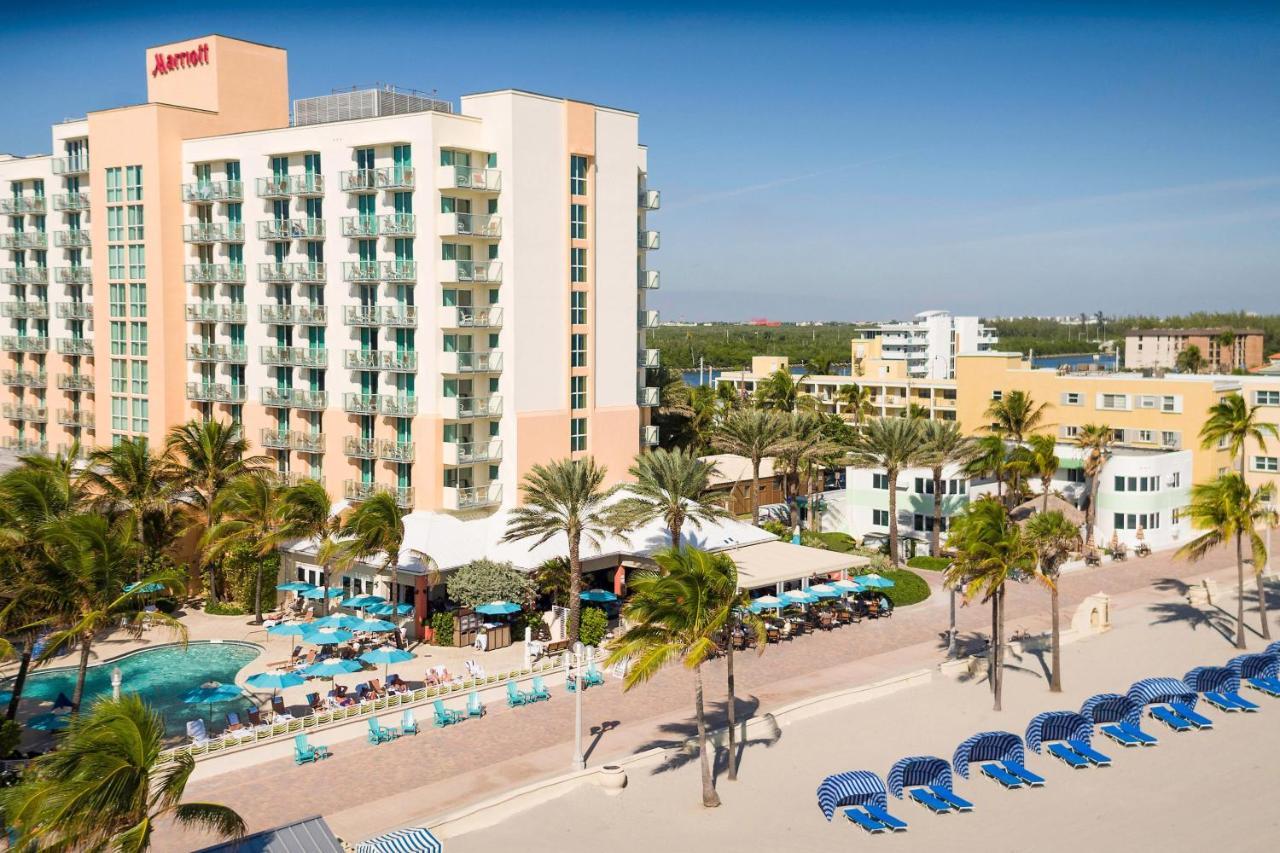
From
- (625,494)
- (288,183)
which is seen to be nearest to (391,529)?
(625,494)

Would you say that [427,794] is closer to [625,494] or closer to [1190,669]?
[625,494]

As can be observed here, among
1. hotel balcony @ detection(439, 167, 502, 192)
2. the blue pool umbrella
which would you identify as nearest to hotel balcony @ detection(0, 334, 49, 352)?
hotel balcony @ detection(439, 167, 502, 192)

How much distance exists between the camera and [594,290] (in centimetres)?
5347

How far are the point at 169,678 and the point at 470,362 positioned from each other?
17153mm

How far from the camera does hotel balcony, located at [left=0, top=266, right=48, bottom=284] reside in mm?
66562

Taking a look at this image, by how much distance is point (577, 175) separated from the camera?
5222 cm

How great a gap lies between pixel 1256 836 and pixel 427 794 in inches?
810

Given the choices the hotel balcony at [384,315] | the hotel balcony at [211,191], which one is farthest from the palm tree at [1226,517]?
the hotel balcony at [211,191]

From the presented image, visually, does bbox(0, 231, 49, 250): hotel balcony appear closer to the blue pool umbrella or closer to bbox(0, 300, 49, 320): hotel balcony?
bbox(0, 300, 49, 320): hotel balcony

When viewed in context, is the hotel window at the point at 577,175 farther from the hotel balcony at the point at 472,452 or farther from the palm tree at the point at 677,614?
the palm tree at the point at 677,614

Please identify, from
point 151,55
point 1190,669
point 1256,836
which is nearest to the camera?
point 1256,836

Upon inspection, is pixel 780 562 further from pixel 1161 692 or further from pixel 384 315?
pixel 384 315

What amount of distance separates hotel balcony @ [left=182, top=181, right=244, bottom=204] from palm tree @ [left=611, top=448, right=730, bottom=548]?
2503 centimetres

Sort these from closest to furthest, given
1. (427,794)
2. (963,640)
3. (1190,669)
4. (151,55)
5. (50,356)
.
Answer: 1. (427,794)
2. (1190,669)
3. (963,640)
4. (151,55)
5. (50,356)
